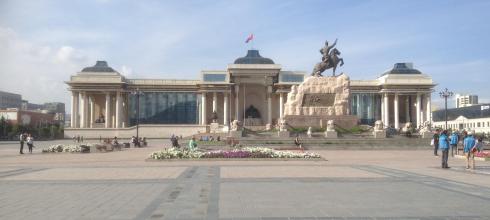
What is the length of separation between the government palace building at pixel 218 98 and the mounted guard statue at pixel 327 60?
4989 cm

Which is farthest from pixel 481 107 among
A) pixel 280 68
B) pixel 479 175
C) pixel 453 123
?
pixel 479 175

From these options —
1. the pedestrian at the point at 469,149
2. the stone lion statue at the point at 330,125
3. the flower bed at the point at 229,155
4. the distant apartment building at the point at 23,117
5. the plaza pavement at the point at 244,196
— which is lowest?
the plaza pavement at the point at 244,196

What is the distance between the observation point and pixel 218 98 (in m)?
109

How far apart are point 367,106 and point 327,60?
220 ft

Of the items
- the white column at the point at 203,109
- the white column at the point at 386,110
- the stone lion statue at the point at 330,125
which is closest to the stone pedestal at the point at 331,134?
the stone lion statue at the point at 330,125

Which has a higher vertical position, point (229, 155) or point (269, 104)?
point (269, 104)

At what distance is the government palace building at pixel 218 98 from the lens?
105250 mm

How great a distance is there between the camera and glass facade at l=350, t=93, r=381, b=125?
115000 millimetres

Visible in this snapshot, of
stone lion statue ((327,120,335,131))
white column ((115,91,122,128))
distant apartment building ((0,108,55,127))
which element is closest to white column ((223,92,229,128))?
white column ((115,91,122,128))

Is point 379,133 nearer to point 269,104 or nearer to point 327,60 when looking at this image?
point 327,60

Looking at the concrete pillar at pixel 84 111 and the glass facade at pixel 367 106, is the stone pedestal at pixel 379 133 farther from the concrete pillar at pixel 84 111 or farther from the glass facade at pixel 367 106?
the concrete pillar at pixel 84 111

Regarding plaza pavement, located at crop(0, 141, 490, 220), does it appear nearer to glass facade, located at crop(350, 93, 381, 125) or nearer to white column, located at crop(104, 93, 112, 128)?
white column, located at crop(104, 93, 112, 128)

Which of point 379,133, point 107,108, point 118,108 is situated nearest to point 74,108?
point 107,108

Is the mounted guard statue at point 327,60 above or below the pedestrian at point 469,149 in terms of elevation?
above
